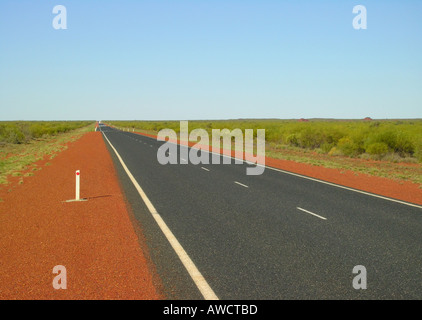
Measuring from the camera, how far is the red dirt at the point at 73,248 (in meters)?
5.01

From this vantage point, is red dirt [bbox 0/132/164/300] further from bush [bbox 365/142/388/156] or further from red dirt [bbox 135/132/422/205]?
bush [bbox 365/142/388/156]

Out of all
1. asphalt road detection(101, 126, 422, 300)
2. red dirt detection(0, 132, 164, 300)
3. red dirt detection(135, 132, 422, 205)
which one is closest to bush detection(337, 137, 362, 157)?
red dirt detection(135, 132, 422, 205)

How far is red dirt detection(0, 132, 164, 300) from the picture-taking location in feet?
16.4

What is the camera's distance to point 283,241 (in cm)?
718

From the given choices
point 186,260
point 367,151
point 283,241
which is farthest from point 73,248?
point 367,151

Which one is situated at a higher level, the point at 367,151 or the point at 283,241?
the point at 367,151

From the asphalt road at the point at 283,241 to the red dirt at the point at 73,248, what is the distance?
38 cm

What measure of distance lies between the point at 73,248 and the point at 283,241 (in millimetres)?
3760

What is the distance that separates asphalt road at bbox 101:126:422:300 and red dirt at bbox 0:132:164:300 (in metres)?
0.38

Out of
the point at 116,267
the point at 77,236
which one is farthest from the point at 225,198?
the point at 116,267

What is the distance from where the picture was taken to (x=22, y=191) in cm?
1298

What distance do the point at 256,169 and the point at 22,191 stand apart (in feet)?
36.7

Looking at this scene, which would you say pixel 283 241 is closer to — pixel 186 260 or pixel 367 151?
pixel 186 260
